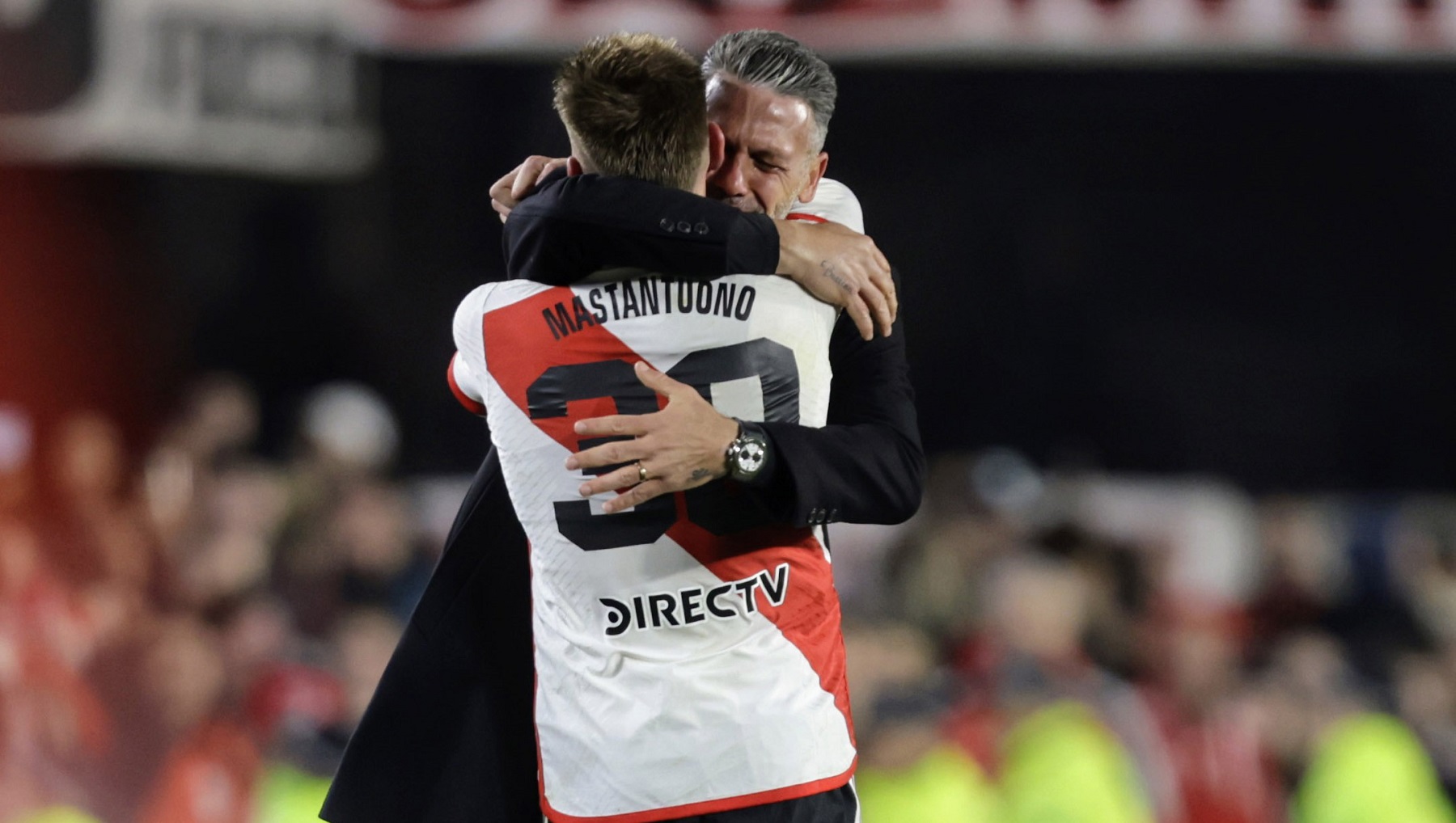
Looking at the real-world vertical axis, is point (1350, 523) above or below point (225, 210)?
below

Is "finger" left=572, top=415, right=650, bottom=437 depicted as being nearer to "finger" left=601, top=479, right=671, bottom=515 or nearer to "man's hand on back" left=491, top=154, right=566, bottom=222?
"finger" left=601, top=479, right=671, bottom=515

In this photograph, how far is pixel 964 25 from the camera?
5613mm

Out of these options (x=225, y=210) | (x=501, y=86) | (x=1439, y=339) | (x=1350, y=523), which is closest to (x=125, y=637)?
(x=225, y=210)

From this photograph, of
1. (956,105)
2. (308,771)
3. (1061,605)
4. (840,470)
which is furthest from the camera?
(956,105)

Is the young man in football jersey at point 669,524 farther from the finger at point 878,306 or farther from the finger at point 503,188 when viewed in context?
the finger at point 503,188

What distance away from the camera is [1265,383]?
634cm

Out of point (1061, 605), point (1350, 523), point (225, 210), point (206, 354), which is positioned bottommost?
point (1350, 523)

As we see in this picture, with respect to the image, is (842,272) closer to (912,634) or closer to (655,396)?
(655,396)

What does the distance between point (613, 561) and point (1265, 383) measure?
5.32 metres

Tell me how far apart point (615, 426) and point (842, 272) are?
28cm

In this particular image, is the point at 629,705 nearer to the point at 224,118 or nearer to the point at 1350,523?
the point at 224,118

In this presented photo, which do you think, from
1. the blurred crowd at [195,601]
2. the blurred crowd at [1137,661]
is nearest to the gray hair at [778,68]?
the blurred crowd at [1137,661]

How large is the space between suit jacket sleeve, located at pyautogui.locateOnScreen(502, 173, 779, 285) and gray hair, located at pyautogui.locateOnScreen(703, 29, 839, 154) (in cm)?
25

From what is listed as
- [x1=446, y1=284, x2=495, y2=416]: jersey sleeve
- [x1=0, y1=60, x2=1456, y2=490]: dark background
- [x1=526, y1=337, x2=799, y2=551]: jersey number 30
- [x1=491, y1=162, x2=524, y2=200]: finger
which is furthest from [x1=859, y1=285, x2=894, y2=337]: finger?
[x1=0, y1=60, x2=1456, y2=490]: dark background
